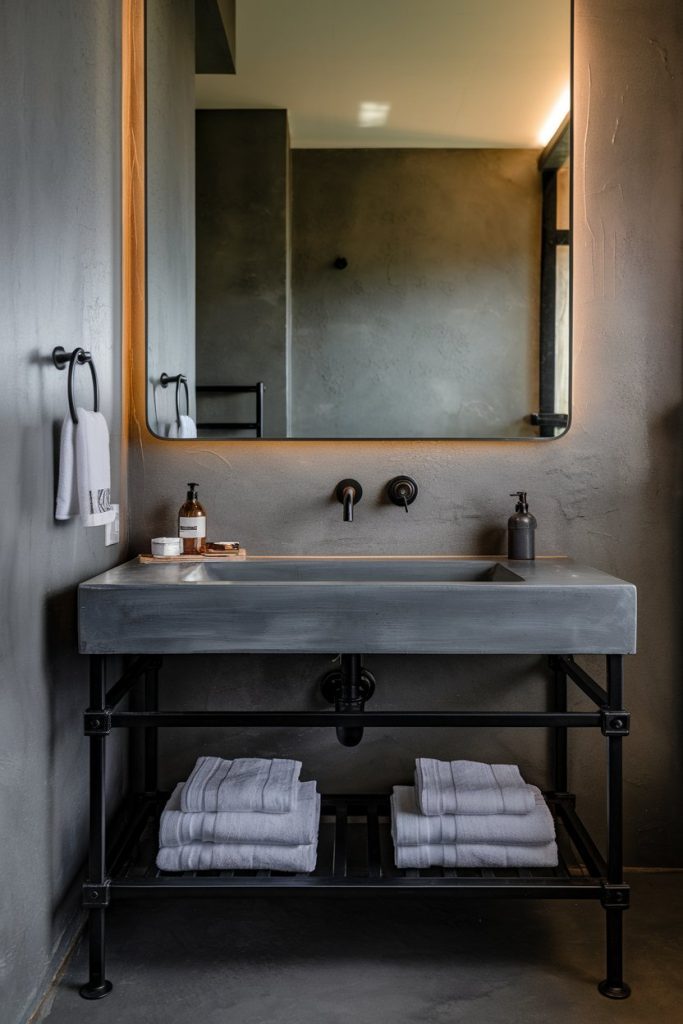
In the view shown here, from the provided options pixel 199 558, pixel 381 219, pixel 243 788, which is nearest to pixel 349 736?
pixel 243 788

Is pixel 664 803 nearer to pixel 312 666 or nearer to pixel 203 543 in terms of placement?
pixel 312 666

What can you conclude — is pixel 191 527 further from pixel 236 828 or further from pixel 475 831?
pixel 475 831

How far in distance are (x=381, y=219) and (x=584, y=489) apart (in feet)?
3.07

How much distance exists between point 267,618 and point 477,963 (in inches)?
36.8

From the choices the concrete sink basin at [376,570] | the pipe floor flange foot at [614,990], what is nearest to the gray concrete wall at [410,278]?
the concrete sink basin at [376,570]

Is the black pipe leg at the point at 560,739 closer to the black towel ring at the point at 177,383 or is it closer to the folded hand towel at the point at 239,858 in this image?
the folded hand towel at the point at 239,858

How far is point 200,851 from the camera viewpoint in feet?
5.87

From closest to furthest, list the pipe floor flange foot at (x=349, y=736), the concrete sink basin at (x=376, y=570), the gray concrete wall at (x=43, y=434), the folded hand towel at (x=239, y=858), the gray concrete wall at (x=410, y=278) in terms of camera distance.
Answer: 1. the gray concrete wall at (x=43, y=434)
2. the folded hand towel at (x=239, y=858)
3. the pipe floor flange foot at (x=349, y=736)
4. the concrete sink basin at (x=376, y=570)
5. the gray concrete wall at (x=410, y=278)

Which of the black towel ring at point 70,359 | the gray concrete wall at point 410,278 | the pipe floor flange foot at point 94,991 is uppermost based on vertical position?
the gray concrete wall at point 410,278

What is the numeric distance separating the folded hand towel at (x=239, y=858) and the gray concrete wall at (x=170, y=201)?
1099 mm

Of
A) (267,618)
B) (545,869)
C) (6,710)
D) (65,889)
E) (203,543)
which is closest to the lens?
(6,710)

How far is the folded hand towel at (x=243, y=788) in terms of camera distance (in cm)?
181

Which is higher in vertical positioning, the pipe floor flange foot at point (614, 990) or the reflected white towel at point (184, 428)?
the reflected white towel at point (184, 428)

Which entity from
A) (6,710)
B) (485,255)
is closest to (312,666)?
(6,710)
